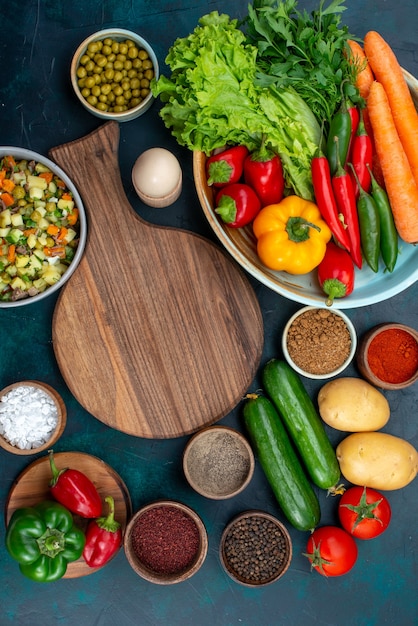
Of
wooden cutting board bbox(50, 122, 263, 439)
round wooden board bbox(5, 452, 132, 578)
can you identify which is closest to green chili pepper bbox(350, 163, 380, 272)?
wooden cutting board bbox(50, 122, 263, 439)

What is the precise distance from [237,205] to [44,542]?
122cm

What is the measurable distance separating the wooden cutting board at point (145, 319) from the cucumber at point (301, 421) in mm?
96

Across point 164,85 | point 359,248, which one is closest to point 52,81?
point 164,85

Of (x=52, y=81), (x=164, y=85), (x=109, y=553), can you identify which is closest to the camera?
(x=164, y=85)

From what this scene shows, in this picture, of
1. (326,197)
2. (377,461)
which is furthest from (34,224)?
(377,461)

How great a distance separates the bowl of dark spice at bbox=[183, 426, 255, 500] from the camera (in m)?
2.01

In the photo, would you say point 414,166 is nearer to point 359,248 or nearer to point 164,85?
point 359,248

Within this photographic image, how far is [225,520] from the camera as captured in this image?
2.16 meters

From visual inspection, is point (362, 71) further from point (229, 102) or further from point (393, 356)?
point (393, 356)

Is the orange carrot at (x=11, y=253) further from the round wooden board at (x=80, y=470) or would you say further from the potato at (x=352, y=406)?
the potato at (x=352, y=406)

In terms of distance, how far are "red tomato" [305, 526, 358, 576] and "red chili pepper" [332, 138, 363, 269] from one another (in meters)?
0.97

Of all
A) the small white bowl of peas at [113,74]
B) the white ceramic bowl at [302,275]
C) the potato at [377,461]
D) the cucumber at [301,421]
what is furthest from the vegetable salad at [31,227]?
the potato at [377,461]

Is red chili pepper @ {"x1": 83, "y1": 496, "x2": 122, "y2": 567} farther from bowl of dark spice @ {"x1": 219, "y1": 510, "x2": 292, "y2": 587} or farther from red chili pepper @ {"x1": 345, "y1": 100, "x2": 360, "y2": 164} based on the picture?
red chili pepper @ {"x1": 345, "y1": 100, "x2": 360, "y2": 164}

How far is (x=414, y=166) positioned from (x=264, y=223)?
499 mm
